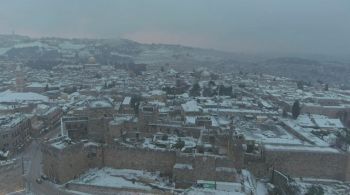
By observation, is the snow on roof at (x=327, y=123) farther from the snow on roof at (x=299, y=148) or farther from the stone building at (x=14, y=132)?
the stone building at (x=14, y=132)

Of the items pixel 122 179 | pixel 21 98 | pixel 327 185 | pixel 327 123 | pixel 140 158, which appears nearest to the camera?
pixel 122 179

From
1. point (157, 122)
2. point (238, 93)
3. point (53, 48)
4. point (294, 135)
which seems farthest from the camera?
point (53, 48)

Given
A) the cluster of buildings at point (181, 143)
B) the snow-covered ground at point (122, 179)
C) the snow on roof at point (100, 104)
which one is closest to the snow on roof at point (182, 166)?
the cluster of buildings at point (181, 143)

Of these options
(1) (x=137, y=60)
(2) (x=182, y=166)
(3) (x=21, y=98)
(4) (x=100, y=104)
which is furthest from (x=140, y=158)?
(1) (x=137, y=60)

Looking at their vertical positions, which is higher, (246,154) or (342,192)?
(246,154)

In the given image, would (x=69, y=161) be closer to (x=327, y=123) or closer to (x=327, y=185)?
(x=327, y=185)

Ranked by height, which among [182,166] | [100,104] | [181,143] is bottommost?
[182,166]

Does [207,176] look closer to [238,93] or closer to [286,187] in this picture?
[286,187]

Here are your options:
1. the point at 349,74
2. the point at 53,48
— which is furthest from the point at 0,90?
the point at 349,74
